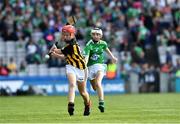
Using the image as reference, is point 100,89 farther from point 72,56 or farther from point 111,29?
point 111,29

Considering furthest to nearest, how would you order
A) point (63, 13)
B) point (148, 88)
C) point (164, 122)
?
point (63, 13), point (148, 88), point (164, 122)

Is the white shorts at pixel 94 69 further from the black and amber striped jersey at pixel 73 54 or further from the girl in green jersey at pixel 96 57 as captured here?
the black and amber striped jersey at pixel 73 54

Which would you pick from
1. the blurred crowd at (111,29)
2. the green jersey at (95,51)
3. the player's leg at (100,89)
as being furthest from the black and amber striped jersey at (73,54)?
the blurred crowd at (111,29)

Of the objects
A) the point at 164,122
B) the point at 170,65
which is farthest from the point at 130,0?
the point at 164,122

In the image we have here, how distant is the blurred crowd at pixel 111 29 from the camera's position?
4088 centimetres

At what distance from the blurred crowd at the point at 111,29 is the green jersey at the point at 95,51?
19.1m

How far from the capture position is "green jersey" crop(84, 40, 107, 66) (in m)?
20.7

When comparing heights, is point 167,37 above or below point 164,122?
above

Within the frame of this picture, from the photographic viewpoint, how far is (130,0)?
1752 inches

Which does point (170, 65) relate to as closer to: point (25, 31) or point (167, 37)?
point (167, 37)

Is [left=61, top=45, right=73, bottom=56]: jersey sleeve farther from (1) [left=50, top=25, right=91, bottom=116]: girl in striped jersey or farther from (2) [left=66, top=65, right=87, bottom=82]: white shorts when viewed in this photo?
(2) [left=66, top=65, right=87, bottom=82]: white shorts

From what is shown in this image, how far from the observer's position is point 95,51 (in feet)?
68.1

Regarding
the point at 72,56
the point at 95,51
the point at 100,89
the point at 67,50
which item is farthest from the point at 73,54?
the point at 100,89

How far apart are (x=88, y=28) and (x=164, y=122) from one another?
2620 cm
